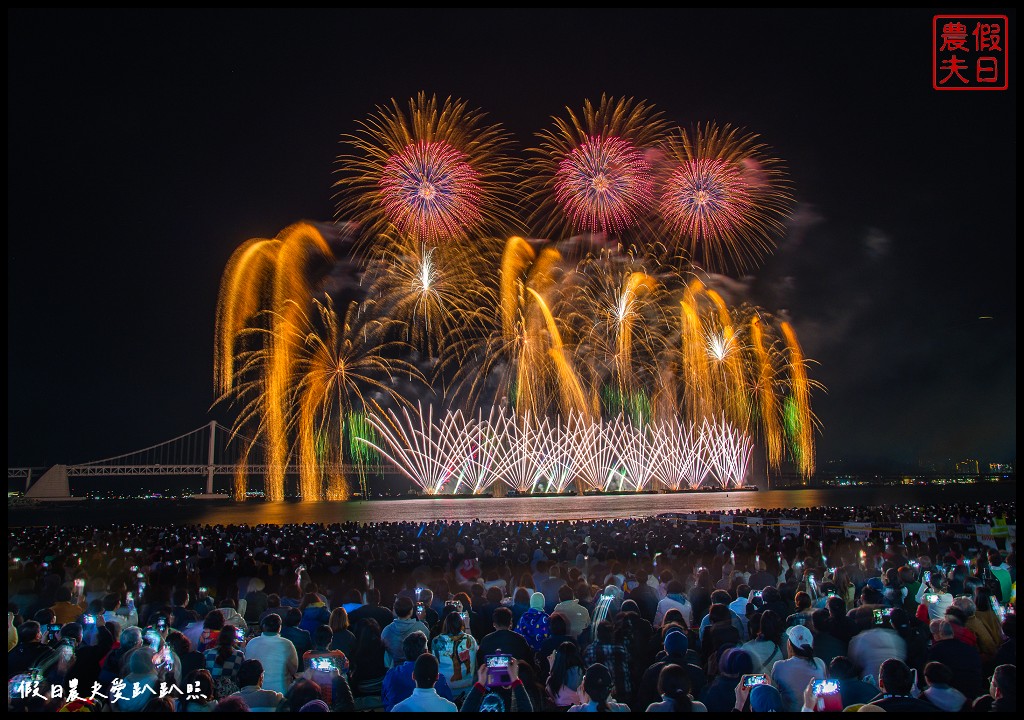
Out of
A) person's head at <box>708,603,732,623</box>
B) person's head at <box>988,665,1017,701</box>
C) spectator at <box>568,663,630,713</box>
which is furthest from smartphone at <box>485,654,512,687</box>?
person's head at <box>988,665,1017,701</box>

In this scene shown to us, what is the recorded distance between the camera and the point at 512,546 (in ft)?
60.0

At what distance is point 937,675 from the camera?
633 cm

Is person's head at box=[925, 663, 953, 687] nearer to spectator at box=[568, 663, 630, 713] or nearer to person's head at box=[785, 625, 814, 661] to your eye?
person's head at box=[785, 625, 814, 661]

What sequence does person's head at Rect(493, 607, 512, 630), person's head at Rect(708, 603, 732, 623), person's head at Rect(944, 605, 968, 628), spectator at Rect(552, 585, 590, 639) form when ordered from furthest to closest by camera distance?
spectator at Rect(552, 585, 590, 639) → person's head at Rect(944, 605, 968, 628) → person's head at Rect(708, 603, 732, 623) → person's head at Rect(493, 607, 512, 630)

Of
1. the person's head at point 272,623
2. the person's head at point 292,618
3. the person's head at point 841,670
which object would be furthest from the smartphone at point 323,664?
the person's head at point 841,670

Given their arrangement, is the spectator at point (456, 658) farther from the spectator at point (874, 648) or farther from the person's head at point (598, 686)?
the spectator at point (874, 648)

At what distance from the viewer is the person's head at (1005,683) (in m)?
6.12

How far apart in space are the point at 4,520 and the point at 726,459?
9148cm

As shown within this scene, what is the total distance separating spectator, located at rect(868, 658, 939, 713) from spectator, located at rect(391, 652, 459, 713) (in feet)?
12.4

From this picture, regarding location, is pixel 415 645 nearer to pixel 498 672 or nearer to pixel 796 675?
pixel 498 672

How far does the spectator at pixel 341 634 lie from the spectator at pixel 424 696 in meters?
2.66

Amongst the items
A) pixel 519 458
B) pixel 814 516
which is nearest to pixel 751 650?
pixel 814 516

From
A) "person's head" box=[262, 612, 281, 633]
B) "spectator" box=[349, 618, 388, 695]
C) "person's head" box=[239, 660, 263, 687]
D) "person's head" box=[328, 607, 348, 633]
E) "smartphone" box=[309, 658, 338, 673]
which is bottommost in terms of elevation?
"spectator" box=[349, 618, 388, 695]

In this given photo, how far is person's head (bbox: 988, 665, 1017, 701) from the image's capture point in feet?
20.1
